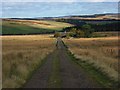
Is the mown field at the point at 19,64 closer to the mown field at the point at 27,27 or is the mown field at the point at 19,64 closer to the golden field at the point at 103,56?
the golden field at the point at 103,56

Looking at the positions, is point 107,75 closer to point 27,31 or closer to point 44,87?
point 44,87

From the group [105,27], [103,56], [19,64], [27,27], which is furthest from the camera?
[27,27]

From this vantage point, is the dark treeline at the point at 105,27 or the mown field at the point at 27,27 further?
the mown field at the point at 27,27

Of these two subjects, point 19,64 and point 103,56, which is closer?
point 19,64

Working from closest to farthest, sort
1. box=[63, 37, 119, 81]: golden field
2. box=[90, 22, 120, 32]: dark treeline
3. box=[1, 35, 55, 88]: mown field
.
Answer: box=[1, 35, 55, 88]: mown field
box=[63, 37, 119, 81]: golden field
box=[90, 22, 120, 32]: dark treeline

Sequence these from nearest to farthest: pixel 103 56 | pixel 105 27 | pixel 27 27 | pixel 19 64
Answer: pixel 19 64 < pixel 103 56 < pixel 105 27 < pixel 27 27

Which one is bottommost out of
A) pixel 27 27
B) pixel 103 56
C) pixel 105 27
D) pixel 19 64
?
pixel 27 27

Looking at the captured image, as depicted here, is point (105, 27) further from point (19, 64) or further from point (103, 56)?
point (19, 64)

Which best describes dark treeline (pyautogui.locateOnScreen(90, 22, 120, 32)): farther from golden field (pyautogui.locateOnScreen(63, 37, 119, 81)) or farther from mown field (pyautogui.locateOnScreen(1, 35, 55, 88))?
mown field (pyautogui.locateOnScreen(1, 35, 55, 88))

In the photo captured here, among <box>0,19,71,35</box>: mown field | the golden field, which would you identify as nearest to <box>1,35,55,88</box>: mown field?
the golden field

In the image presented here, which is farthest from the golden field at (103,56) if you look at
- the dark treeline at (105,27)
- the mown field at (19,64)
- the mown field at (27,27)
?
the mown field at (27,27)

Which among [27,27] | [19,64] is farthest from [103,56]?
[27,27]

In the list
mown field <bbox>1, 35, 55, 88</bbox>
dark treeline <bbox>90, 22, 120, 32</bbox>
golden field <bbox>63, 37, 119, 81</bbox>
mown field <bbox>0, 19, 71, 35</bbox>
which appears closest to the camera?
mown field <bbox>1, 35, 55, 88</bbox>

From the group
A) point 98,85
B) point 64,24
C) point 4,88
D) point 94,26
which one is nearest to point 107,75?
point 98,85
